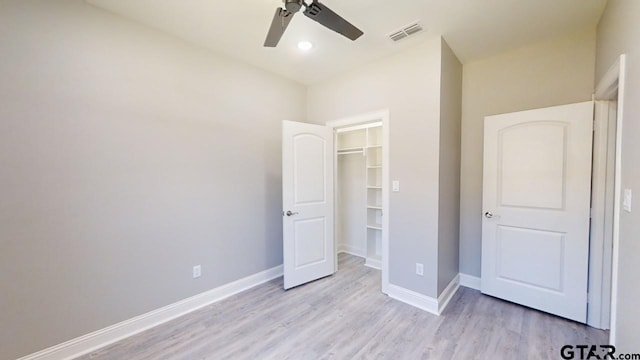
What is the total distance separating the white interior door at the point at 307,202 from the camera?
2.99 meters

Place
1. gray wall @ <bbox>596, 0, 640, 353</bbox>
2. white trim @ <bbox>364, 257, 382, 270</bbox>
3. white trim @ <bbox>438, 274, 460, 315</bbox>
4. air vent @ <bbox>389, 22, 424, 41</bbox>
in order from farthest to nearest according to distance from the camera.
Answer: white trim @ <bbox>364, 257, 382, 270</bbox> < white trim @ <bbox>438, 274, 460, 315</bbox> < air vent @ <bbox>389, 22, 424, 41</bbox> < gray wall @ <bbox>596, 0, 640, 353</bbox>

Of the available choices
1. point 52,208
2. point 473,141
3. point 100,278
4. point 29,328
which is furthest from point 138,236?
point 473,141

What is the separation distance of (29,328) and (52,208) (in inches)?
32.7

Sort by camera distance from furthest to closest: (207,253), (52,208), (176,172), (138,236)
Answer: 1. (207,253)
2. (176,172)
3. (138,236)
4. (52,208)

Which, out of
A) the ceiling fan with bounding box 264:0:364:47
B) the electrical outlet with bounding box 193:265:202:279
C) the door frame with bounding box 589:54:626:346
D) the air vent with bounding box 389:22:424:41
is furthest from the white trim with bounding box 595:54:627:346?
the electrical outlet with bounding box 193:265:202:279

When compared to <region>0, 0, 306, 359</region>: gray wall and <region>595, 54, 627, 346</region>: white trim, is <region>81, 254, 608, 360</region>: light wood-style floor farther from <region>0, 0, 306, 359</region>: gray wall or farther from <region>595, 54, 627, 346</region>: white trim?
<region>595, 54, 627, 346</region>: white trim

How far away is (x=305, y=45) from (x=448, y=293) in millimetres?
3035

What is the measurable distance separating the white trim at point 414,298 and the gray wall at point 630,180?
3.93 ft

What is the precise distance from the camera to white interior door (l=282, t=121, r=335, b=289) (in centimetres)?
299

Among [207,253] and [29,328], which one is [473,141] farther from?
[29,328]

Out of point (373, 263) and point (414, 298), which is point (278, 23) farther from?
point (373, 263)

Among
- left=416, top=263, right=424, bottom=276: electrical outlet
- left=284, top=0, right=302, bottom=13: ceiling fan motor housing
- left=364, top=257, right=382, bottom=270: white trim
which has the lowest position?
left=364, top=257, right=382, bottom=270: white trim

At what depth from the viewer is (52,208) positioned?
5.99 feet

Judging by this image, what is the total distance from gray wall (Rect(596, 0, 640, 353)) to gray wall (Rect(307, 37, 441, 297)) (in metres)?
1.16
